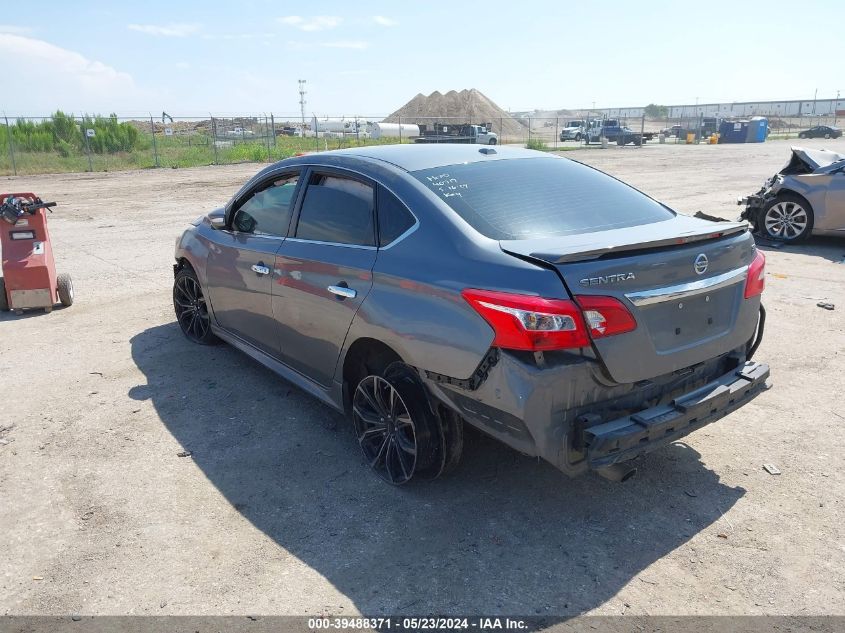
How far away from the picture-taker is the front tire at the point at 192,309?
593cm

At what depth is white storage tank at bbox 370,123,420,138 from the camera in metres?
49.8

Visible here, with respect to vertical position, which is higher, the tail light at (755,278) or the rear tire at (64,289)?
the tail light at (755,278)

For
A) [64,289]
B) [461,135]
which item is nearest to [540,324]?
[64,289]

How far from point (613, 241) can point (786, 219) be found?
886 cm

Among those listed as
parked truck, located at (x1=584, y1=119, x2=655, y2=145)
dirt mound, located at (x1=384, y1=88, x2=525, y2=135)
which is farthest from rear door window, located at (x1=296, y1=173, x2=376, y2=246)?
dirt mound, located at (x1=384, y1=88, x2=525, y2=135)

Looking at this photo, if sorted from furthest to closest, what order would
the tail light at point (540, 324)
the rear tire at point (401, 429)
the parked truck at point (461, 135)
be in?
1. the parked truck at point (461, 135)
2. the rear tire at point (401, 429)
3. the tail light at point (540, 324)

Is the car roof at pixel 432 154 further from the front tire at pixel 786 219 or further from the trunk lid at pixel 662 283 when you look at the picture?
the front tire at pixel 786 219

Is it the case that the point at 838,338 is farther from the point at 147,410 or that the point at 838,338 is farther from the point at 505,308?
the point at 147,410

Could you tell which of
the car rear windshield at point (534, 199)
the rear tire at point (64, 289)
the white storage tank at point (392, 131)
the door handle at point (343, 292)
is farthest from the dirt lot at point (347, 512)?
the white storage tank at point (392, 131)

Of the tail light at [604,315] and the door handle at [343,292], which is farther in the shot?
the door handle at [343,292]

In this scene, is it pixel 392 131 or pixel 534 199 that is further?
pixel 392 131

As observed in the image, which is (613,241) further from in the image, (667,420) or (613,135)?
(613,135)

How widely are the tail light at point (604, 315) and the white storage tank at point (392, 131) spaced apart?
48.2m

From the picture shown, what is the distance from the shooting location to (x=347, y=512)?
3545 millimetres
